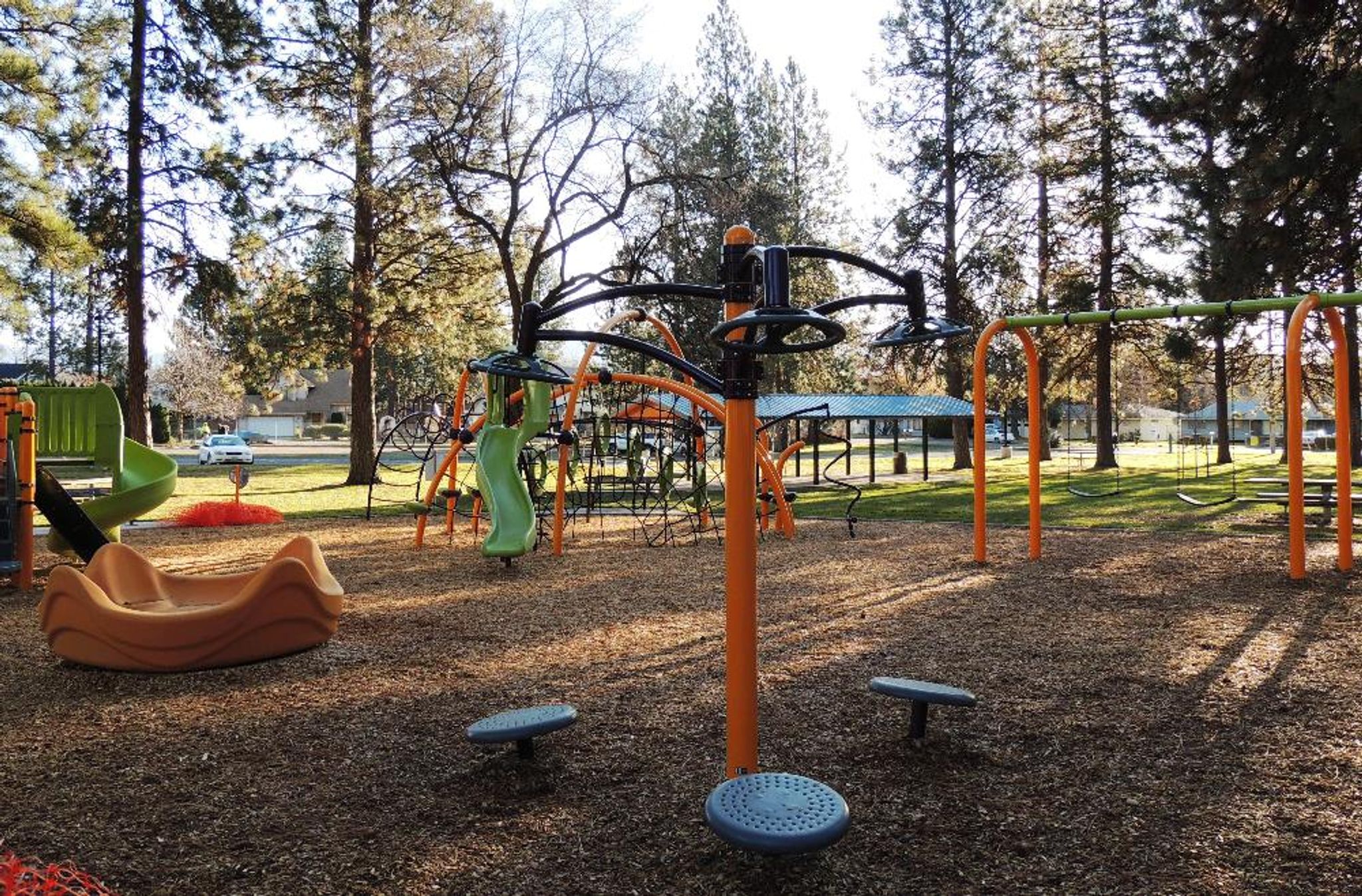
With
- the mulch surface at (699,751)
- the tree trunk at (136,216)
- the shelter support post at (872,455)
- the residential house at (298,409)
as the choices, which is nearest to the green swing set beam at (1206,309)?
the mulch surface at (699,751)

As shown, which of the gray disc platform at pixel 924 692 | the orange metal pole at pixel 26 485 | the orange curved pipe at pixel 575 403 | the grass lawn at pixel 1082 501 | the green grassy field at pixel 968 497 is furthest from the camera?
the green grassy field at pixel 968 497

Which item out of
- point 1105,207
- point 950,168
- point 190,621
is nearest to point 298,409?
point 950,168

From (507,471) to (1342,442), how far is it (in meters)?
7.62

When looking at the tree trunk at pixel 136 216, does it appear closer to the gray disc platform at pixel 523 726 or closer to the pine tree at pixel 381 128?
the pine tree at pixel 381 128

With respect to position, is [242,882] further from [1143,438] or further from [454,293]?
[1143,438]

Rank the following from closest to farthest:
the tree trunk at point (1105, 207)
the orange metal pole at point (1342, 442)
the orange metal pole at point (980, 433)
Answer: the orange metal pole at point (1342, 442)
the orange metal pole at point (980, 433)
the tree trunk at point (1105, 207)

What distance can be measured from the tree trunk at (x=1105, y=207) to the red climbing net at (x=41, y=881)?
2639cm

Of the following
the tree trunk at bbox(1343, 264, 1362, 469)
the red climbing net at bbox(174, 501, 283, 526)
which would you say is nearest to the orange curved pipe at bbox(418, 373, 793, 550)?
the red climbing net at bbox(174, 501, 283, 526)

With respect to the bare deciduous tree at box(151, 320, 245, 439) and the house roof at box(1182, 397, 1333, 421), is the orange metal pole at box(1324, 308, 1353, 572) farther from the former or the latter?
the house roof at box(1182, 397, 1333, 421)

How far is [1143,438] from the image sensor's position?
7838 centimetres

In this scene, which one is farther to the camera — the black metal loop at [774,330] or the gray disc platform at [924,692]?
the gray disc platform at [924,692]

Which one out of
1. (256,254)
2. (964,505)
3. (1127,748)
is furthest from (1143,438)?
(1127,748)

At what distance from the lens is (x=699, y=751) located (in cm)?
368

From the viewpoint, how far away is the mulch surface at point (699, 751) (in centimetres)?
271
